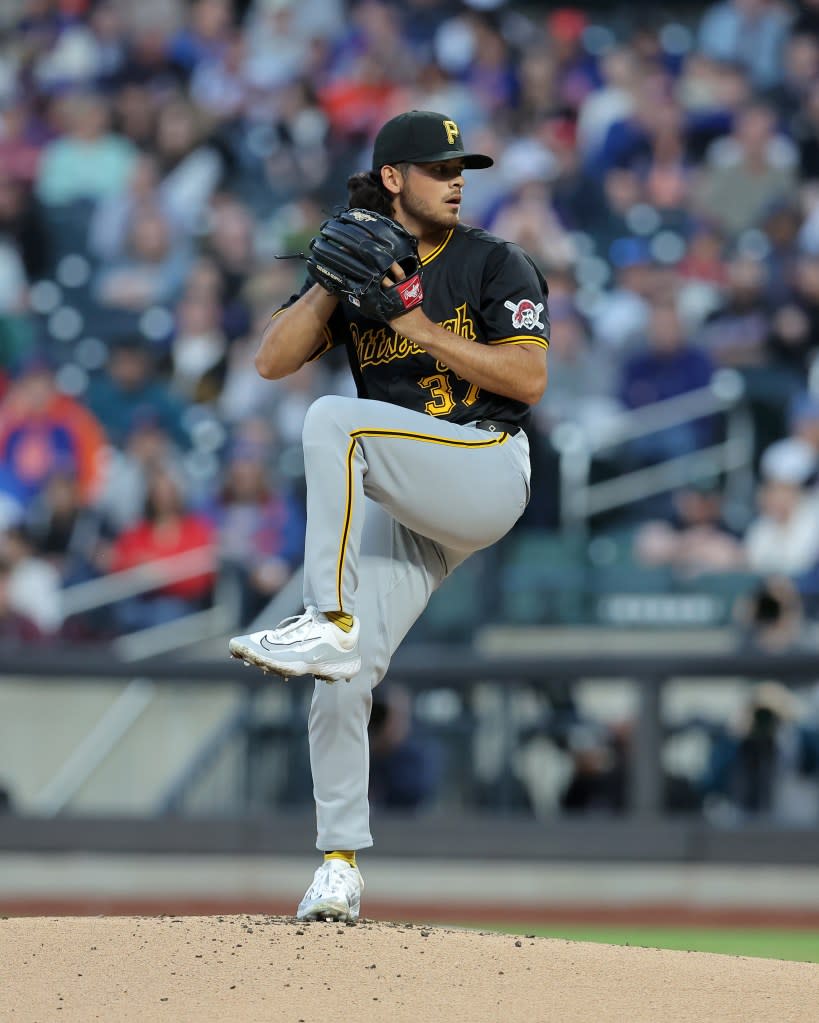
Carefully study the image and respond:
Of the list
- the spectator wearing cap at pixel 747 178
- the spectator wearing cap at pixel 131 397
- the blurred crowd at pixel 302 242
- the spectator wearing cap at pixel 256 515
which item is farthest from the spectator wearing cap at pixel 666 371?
the spectator wearing cap at pixel 131 397

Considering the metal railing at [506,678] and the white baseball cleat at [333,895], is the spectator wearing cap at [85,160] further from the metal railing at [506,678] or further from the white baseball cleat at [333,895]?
the white baseball cleat at [333,895]

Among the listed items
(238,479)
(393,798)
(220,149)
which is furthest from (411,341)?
(220,149)

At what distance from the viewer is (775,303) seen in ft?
33.1

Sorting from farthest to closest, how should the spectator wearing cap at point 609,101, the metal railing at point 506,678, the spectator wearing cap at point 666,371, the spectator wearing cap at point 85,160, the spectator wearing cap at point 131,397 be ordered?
the spectator wearing cap at point 85,160 → the spectator wearing cap at point 609,101 → the spectator wearing cap at point 131,397 → the spectator wearing cap at point 666,371 → the metal railing at point 506,678

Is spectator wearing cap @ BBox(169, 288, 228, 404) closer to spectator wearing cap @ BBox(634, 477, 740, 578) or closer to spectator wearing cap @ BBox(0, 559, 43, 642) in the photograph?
spectator wearing cap @ BBox(0, 559, 43, 642)

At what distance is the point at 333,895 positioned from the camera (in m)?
4.50

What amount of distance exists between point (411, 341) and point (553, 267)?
6.10 m

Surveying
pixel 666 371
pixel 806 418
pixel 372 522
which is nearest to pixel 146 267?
pixel 666 371

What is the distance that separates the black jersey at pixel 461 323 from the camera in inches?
178

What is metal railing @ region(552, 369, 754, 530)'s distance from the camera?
9.15 m

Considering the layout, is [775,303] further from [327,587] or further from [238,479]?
[327,587]

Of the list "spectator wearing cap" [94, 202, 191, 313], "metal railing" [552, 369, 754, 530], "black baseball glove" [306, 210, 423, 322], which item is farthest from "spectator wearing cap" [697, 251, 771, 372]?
"black baseball glove" [306, 210, 423, 322]

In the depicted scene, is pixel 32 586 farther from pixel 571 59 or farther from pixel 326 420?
pixel 571 59

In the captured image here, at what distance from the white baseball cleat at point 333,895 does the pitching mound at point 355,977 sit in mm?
90
